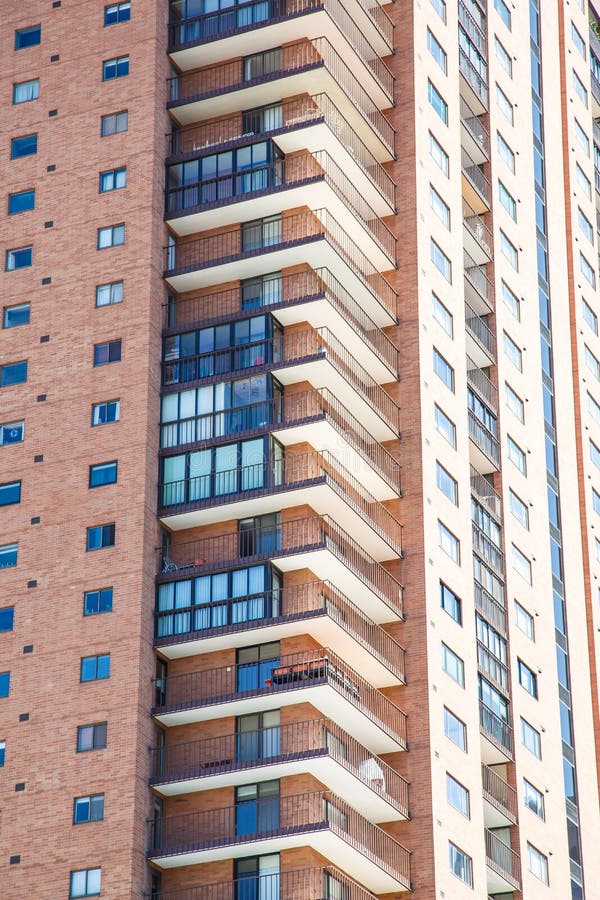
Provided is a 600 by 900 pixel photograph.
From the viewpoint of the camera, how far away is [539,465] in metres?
87.2

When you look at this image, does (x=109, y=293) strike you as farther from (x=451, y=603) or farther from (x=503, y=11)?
(x=503, y=11)

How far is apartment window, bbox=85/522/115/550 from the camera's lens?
220 ft

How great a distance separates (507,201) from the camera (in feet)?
295

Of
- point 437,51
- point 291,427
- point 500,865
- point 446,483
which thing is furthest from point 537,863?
point 437,51

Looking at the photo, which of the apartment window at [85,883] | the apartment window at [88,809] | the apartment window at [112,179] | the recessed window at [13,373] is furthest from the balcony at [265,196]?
the apartment window at [85,883]

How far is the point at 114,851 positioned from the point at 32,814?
3266 mm

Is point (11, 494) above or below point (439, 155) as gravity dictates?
below

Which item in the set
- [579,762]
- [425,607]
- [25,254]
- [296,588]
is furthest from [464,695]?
[25,254]

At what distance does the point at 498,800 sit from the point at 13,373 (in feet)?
81.3

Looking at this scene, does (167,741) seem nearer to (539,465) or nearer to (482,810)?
(482,810)

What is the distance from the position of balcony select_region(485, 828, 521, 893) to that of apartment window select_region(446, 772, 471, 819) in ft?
9.23

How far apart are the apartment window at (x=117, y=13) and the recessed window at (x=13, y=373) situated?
14.5 meters

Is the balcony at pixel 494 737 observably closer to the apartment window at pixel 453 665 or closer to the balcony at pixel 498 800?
the balcony at pixel 498 800

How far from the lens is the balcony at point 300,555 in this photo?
220ft
